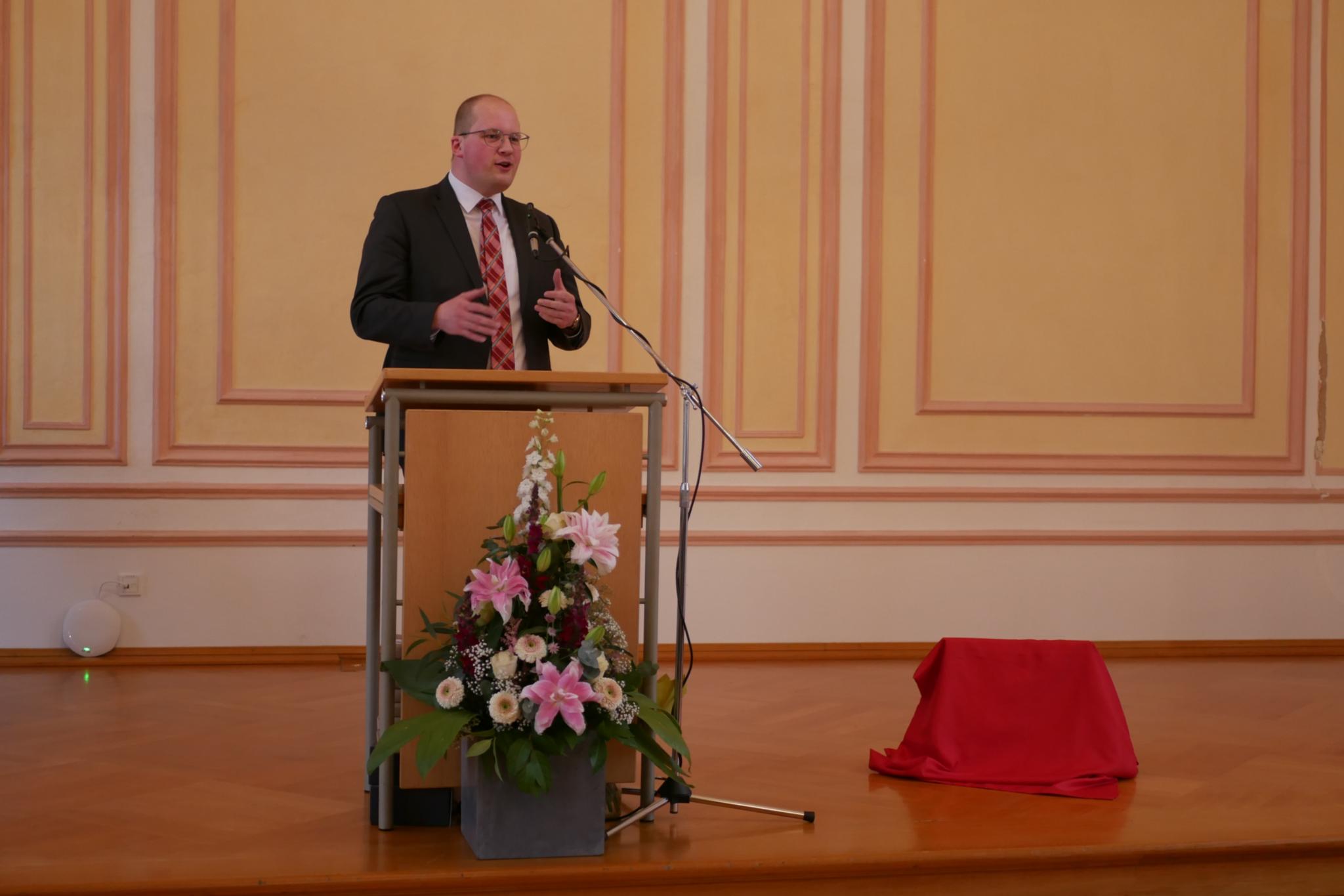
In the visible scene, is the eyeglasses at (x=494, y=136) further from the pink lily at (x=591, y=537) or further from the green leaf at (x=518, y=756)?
the green leaf at (x=518, y=756)

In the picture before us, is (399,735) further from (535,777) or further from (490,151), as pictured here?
(490,151)

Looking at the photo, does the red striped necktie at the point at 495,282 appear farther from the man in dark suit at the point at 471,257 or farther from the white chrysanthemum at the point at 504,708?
the white chrysanthemum at the point at 504,708

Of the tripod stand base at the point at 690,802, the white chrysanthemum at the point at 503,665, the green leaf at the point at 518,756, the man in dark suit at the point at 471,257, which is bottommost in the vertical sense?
the tripod stand base at the point at 690,802

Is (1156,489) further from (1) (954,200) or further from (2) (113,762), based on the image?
(2) (113,762)

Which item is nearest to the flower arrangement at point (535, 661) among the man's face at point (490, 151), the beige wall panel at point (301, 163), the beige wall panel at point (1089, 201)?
the man's face at point (490, 151)

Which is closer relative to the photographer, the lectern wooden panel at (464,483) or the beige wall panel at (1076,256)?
the lectern wooden panel at (464,483)

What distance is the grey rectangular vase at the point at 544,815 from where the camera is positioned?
238 centimetres

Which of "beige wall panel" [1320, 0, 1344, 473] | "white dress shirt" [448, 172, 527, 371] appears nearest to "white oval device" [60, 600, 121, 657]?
"white dress shirt" [448, 172, 527, 371]

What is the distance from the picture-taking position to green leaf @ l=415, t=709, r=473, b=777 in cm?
226

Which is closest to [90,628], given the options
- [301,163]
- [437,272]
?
[301,163]

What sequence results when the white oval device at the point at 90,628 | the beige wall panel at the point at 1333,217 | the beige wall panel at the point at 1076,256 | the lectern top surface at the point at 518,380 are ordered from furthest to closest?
the beige wall panel at the point at 1333,217 < the beige wall panel at the point at 1076,256 < the white oval device at the point at 90,628 < the lectern top surface at the point at 518,380

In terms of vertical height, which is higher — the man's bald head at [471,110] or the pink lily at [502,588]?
the man's bald head at [471,110]

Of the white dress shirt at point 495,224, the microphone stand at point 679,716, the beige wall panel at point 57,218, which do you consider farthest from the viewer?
the beige wall panel at point 57,218

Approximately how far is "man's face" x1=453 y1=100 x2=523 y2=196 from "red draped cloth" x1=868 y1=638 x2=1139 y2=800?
5.07ft
